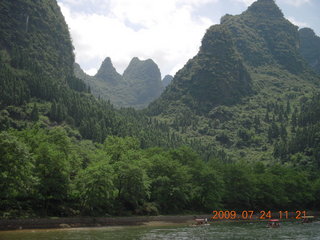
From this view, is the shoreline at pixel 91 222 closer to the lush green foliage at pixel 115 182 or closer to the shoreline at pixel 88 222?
the shoreline at pixel 88 222

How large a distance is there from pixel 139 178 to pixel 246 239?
39861 millimetres

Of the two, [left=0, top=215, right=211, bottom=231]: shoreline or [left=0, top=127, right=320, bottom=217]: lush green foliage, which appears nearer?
[left=0, top=215, right=211, bottom=231]: shoreline

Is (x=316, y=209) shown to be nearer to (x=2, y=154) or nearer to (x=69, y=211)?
(x=69, y=211)

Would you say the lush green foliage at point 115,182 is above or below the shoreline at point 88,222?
above

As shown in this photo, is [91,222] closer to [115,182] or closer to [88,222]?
[88,222]

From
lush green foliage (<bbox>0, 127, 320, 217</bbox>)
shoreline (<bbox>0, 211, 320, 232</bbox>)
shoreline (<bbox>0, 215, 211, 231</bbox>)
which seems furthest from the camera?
lush green foliage (<bbox>0, 127, 320, 217</bbox>)

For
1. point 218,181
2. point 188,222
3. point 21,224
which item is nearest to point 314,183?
point 218,181

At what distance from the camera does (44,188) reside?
9331 centimetres

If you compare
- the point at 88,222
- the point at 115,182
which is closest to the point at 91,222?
the point at 88,222

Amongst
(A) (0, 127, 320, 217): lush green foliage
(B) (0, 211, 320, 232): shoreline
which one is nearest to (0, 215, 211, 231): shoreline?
(B) (0, 211, 320, 232): shoreline

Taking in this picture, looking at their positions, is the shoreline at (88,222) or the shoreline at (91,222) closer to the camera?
the shoreline at (88,222)

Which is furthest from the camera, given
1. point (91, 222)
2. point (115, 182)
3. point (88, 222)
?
point (115, 182)

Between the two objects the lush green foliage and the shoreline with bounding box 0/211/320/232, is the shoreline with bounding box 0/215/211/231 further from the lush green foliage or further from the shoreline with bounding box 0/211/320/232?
the lush green foliage

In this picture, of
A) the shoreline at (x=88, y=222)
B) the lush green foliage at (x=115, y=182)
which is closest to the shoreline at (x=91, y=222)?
the shoreline at (x=88, y=222)
